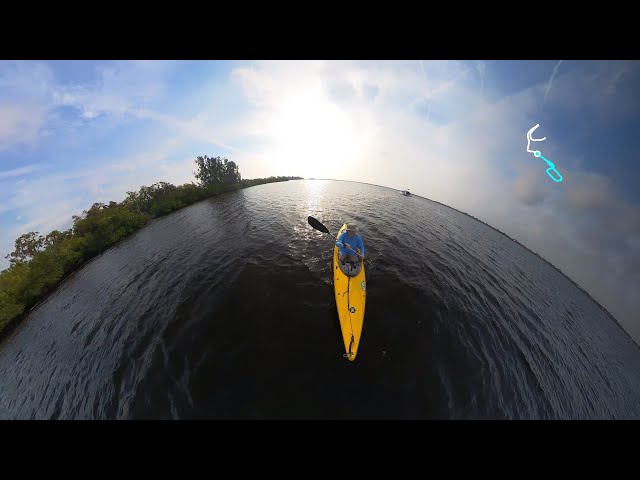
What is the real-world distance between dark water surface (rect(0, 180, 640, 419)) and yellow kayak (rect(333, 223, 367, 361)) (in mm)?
789

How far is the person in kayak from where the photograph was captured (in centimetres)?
1448

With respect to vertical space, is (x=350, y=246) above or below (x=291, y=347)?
above

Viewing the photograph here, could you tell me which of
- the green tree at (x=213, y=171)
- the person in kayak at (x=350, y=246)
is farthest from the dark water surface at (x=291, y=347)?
the green tree at (x=213, y=171)

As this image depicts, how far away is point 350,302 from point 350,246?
176 inches

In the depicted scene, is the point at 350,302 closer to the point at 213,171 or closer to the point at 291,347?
the point at 291,347

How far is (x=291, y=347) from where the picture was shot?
10570mm

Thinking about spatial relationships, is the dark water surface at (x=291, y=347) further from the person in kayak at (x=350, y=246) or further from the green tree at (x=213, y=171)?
the green tree at (x=213, y=171)

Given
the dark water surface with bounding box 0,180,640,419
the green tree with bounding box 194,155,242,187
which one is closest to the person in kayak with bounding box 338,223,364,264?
the dark water surface with bounding box 0,180,640,419

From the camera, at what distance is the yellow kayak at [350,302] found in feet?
33.6

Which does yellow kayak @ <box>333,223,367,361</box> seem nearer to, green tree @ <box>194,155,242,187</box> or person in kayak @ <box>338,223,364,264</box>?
person in kayak @ <box>338,223,364,264</box>

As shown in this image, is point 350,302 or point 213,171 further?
point 213,171

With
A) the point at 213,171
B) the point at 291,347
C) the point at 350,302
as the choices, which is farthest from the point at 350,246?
the point at 213,171
